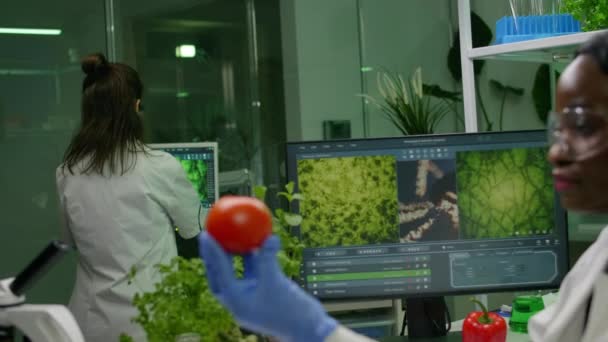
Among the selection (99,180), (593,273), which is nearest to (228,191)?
(99,180)

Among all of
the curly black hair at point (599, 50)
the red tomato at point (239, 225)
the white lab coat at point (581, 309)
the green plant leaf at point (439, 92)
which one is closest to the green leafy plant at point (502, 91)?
the green plant leaf at point (439, 92)

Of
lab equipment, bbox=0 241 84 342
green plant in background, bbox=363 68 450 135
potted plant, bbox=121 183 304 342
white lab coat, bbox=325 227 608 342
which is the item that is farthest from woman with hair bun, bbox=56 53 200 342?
green plant in background, bbox=363 68 450 135

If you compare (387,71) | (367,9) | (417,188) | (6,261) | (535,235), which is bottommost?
(6,261)

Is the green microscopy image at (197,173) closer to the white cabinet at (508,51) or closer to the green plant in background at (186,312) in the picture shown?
the white cabinet at (508,51)

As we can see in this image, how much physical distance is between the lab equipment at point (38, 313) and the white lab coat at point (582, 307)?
2.04 feet

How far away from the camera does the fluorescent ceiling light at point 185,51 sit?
4707 millimetres

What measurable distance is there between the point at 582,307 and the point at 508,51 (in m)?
1.35

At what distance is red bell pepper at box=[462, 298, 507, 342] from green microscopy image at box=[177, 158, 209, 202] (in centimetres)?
144

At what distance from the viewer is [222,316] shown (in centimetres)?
145

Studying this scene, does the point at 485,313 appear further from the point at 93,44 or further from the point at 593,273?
the point at 93,44

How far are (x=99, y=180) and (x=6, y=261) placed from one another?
1.40 m

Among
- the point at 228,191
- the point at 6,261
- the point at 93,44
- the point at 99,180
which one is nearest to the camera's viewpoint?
the point at 99,180

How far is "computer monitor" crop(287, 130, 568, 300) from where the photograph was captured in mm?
1899

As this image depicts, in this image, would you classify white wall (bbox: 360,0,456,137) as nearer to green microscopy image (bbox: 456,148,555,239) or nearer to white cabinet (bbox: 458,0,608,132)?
white cabinet (bbox: 458,0,608,132)
